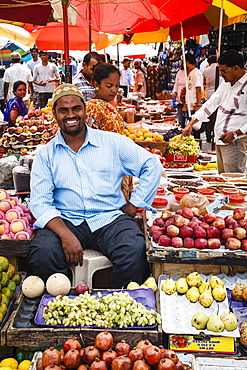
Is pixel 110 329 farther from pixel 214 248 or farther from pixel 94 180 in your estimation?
pixel 94 180

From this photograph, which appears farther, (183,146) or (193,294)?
(183,146)

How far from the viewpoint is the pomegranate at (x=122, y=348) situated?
1.93 meters

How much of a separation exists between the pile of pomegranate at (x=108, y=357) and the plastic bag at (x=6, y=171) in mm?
2367

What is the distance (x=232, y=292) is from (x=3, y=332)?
4.67 feet

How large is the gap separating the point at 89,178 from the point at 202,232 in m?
0.89

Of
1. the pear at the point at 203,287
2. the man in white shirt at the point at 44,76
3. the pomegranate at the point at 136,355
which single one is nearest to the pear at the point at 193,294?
the pear at the point at 203,287

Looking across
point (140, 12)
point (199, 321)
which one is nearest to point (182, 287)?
point (199, 321)

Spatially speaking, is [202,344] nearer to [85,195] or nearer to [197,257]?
[197,257]

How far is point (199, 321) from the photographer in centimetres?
234

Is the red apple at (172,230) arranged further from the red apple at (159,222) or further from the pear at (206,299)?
the pear at (206,299)

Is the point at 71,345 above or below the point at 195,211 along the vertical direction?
below

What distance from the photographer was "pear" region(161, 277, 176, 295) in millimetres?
2627

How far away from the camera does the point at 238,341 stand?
7.80ft

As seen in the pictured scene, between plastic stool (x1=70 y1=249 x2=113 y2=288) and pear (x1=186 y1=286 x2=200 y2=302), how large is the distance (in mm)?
603
